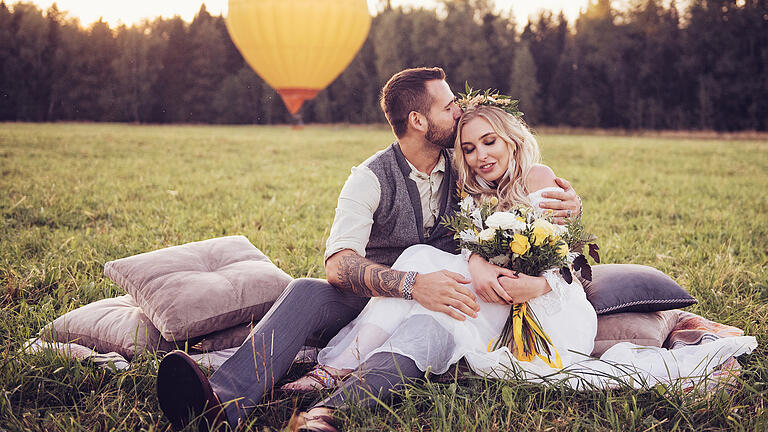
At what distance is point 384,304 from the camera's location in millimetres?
3123

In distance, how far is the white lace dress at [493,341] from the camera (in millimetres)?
2840

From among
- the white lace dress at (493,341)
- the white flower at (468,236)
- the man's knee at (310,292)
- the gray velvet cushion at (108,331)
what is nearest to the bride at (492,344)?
the white lace dress at (493,341)

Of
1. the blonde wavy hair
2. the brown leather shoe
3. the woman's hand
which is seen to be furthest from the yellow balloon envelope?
the brown leather shoe

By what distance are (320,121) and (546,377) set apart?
176 feet

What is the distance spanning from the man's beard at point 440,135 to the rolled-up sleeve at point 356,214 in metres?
0.53

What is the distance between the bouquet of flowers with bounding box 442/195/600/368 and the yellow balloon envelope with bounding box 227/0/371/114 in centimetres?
1022

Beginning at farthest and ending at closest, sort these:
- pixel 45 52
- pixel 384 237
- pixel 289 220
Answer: pixel 45 52, pixel 289 220, pixel 384 237

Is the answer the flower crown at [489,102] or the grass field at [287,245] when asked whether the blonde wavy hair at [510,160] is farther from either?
the grass field at [287,245]

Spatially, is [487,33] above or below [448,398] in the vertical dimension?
above

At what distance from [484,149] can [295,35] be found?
972 centimetres

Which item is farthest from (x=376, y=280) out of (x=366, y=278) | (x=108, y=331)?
(x=108, y=331)

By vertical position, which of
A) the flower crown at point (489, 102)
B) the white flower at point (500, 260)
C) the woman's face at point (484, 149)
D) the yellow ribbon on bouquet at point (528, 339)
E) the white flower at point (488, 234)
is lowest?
the yellow ribbon on bouquet at point (528, 339)

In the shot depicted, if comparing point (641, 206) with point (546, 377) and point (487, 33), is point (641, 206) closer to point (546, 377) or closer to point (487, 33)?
point (546, 377)

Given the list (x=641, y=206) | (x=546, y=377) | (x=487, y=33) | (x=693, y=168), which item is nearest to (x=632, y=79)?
(x=487, y=33)
